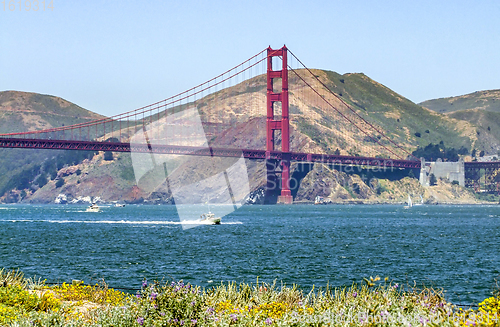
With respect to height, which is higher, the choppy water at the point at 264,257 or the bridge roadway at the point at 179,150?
the bridge roadway at the point at 179,150

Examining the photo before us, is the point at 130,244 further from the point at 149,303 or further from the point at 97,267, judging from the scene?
the point at 149,303

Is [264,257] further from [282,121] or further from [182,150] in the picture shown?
[282,121]

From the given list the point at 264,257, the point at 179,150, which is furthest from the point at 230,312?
the point at 179,150

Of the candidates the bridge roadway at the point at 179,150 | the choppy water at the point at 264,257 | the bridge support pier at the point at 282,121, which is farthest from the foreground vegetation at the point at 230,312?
the bridge support pier at the point at 282,121

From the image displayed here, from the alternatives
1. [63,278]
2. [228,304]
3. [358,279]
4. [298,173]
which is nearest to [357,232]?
[358,279]

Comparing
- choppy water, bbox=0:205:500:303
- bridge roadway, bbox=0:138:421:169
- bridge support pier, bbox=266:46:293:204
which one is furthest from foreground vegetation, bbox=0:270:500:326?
bridge support pier, bbox=266:46:293:204

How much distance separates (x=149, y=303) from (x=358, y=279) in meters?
18.1

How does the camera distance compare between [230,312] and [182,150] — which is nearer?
[230,312]

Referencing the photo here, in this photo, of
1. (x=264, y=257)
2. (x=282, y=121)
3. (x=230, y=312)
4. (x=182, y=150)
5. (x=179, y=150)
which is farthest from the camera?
(x=282, y=121)

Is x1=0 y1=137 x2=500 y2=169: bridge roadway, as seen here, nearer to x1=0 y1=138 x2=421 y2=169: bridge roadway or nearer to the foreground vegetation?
x1=0 y1=138 x2=421 y2=169: bridge roadway

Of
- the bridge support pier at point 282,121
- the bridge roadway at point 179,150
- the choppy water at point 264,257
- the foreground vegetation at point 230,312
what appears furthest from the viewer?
the bridge support pier at point 282,121

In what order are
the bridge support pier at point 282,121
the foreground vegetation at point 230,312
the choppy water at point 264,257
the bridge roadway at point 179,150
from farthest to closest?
1. the bridge support pier at point 282,121
2. the bridge roadway at point 179,150
3. the choppy water at point 264,257
4. the foreground vegetation at point 230,312

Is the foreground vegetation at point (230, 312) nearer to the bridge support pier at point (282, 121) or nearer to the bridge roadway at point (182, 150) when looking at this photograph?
the bridge roadway at point (182, 150)

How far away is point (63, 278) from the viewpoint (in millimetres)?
29391
